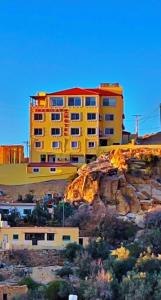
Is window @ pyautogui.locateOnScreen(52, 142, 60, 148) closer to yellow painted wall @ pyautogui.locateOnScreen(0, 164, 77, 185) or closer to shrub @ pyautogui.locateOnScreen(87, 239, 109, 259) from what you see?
yellow painted wall @ pyautogui.locateOnScreen(0, 164, 77, 185)

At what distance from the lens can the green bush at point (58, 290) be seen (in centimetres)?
3147

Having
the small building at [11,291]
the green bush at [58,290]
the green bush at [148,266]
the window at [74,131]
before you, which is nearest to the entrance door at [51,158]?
the window at [74,131]

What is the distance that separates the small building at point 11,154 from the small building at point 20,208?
10.3 m

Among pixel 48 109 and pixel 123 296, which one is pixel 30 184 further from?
pixel 123 296

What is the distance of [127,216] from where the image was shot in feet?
145

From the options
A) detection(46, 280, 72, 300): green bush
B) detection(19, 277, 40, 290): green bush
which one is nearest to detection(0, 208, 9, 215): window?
detection(19, 277, 40, 290): green bush

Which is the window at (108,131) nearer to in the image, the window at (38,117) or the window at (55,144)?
the window at (55,144)

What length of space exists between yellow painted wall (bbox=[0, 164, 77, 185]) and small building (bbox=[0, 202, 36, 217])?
453 centimetres

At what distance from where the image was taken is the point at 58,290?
31.9m

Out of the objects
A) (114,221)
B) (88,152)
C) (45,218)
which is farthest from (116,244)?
(88,152)

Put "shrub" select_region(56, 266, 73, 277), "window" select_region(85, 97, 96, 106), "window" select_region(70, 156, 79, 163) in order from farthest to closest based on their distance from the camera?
"window" select_region(85, 97, 96, 106) → "window" select_region(70, 156, 79, 163) → "shrub" select_region(56, 266, 73, 277)

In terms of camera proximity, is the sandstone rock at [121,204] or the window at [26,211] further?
the sandstone rock at [121,204]

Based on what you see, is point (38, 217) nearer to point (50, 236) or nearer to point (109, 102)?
point (50, 236)

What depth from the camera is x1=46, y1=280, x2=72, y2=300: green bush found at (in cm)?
3147
